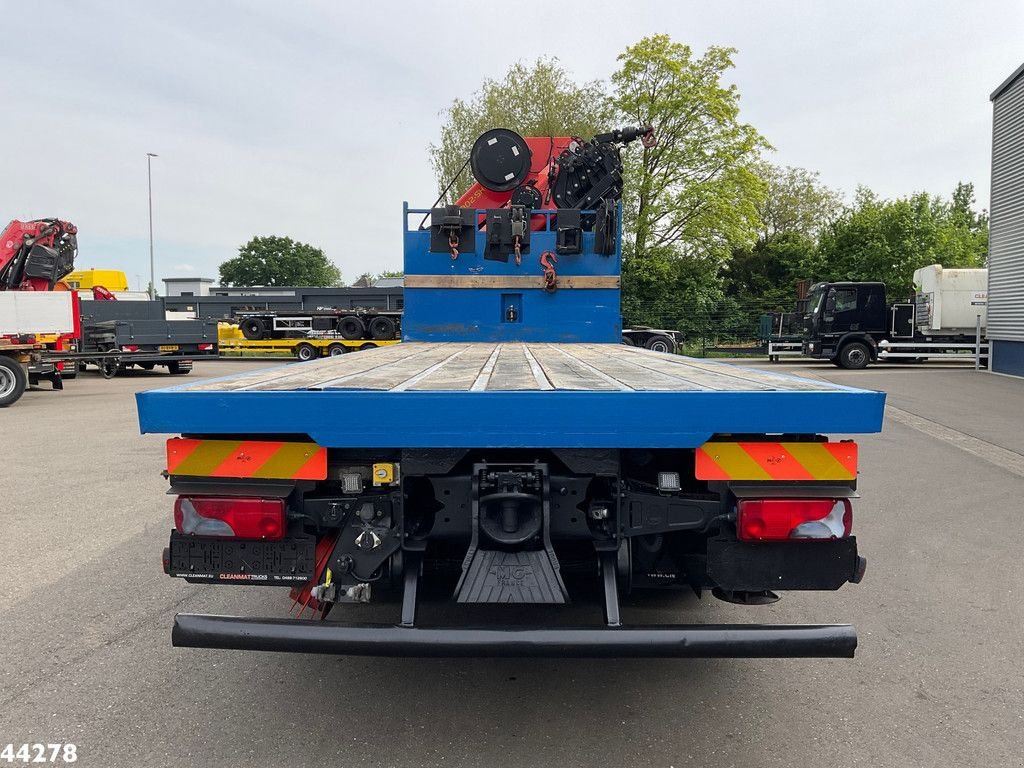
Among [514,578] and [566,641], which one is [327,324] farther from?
[566,641]

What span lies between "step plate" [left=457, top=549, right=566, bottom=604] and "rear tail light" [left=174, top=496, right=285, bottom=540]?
70 centimetres

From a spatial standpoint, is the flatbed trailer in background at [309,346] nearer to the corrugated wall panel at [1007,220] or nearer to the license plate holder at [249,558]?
the corrugated wall panel at [1007,220]

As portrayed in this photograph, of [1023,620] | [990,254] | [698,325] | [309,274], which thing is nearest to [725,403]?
[1023,620]

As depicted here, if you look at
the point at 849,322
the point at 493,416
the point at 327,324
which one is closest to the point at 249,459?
the point at 493,416

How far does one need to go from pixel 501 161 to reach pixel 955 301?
19741mm

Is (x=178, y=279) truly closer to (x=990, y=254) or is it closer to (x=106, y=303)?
(x=106, y=303)

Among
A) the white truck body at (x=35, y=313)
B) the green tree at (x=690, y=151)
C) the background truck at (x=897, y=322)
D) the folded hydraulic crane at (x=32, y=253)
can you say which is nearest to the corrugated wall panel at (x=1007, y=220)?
the background truck at (x=897, y=322)

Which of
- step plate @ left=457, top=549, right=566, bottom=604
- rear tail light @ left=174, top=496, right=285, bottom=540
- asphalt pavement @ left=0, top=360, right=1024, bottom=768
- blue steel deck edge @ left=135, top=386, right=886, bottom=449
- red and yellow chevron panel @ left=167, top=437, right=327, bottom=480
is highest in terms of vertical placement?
blue steel deck edge @ left=135, top=386, right=886, bottom=449

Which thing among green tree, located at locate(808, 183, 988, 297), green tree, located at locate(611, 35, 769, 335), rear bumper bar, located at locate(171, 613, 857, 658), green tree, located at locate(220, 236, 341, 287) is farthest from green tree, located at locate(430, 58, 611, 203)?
green tree, located at locate(220, 236, 341, 287)

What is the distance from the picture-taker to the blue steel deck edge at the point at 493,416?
2.23m

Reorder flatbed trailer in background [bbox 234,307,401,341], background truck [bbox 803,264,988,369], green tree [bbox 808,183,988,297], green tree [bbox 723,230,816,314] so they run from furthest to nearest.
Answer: green tree [bbox 723,230,816,314] → green tree [bbox 808,183,988,297] → flatbed trailer in background [bbox 234,307,401,341] → background truck [bbox 803,264,988,369]

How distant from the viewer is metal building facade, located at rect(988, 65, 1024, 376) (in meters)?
16.6

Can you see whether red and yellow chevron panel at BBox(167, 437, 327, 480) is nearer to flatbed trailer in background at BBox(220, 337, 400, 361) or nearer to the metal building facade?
the metal building facade

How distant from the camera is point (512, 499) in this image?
8.02 feet
